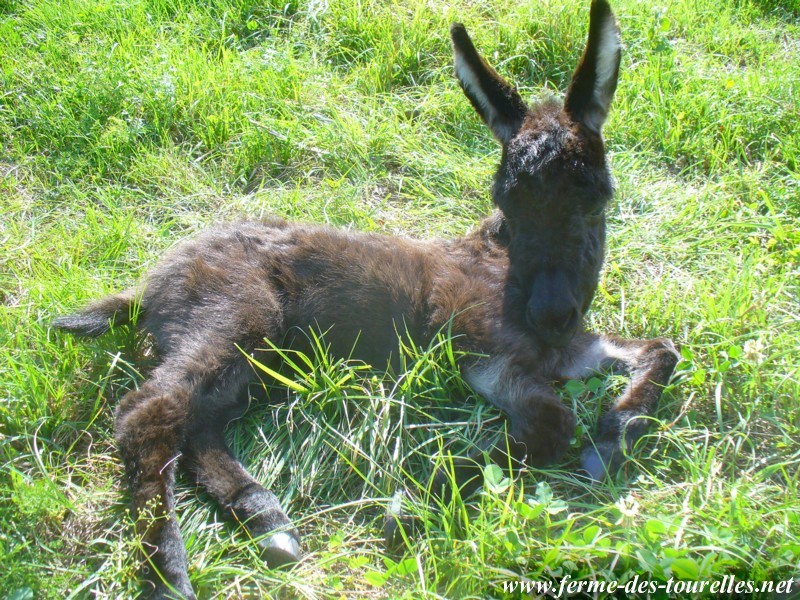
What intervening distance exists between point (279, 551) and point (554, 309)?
1.69 metres

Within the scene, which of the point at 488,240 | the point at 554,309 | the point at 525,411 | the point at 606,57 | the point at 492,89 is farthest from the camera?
the point at 488,240

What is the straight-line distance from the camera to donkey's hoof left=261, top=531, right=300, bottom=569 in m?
3.12

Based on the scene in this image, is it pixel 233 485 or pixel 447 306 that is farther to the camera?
pixel 447 306

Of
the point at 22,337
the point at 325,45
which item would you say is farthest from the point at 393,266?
the point at 325,45

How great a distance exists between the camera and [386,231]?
4965 mm

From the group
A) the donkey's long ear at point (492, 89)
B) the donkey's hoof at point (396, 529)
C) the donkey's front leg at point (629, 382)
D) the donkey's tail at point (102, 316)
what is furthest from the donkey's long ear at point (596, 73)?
the donkey's tail at point (102, 316)

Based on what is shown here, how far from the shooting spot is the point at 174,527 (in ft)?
10.4

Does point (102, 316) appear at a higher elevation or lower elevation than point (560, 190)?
lower

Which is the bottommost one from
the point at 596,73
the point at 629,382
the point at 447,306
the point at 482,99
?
the point at 629,382

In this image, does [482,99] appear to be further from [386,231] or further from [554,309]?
[554,309]

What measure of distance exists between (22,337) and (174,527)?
154 cm

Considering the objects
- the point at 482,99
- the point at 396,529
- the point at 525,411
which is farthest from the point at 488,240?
the point at 396,529

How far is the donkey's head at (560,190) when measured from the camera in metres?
3.69

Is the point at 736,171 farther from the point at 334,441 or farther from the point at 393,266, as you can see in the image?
the point at 334,441
